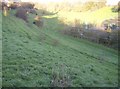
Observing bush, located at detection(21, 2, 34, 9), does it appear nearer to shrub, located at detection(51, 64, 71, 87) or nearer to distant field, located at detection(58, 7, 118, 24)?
distant field, located at detection(58, 7, 118, 24)

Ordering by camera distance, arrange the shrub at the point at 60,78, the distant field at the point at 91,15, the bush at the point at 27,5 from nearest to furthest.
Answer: the shrub at the point at 60,78
the bush at the point at 27,5
the distant field at the point at 91,15

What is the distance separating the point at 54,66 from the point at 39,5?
61.0 meters

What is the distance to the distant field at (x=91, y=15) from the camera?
76.6 m

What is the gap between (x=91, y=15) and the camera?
82.0 meters

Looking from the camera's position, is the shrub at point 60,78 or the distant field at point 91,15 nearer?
the shrub at point 60,78

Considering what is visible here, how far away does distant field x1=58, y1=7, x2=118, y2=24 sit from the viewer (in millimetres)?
76562

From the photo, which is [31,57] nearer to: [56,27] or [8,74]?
[8,74]

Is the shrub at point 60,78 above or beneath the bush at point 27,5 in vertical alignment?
beneath

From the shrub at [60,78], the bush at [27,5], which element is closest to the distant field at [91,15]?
the bush at [27,5]

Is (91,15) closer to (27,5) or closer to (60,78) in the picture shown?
(27,5)

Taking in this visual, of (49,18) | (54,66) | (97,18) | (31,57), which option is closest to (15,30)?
(31,57)

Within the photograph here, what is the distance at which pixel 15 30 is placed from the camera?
4444 centimetres

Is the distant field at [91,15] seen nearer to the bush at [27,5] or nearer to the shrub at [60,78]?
the bush at [27,5]

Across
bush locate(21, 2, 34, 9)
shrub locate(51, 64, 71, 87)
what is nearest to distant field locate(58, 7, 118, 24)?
bush locate(21, 2, 34, 9)
